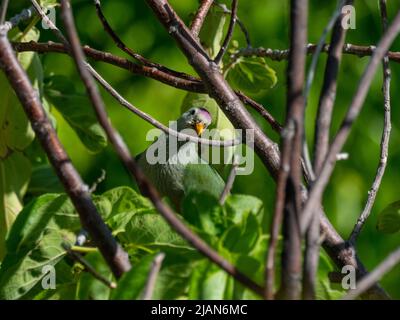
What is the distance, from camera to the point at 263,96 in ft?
8.82

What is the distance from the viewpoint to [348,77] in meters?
2.67

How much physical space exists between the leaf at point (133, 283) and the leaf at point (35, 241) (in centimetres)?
14

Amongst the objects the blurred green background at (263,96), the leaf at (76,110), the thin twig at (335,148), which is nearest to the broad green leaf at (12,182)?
the leaf at (76,110)

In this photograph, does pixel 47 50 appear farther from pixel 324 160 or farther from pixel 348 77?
pixel 348 77

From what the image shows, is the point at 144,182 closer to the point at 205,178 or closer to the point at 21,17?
the point at 21,17

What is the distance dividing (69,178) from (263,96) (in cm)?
207

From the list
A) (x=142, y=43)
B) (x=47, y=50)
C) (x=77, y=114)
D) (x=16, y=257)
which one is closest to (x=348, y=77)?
(x=142, y=43)

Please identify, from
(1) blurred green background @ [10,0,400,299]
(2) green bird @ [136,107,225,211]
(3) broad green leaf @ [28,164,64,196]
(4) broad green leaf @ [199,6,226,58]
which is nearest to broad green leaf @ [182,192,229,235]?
(4) broad green leaf @ [199,6,226,58]

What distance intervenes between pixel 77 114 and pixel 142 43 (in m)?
1.24

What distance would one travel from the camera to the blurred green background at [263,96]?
2646 millimetres

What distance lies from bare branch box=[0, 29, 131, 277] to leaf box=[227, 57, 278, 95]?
65cm

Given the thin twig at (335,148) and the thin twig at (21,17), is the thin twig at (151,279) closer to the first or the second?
the thin twig at (335,148)

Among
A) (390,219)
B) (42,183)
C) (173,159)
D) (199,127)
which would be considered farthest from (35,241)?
(173,159)

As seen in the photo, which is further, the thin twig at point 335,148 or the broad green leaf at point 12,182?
the broad green leaf at point 12,182
